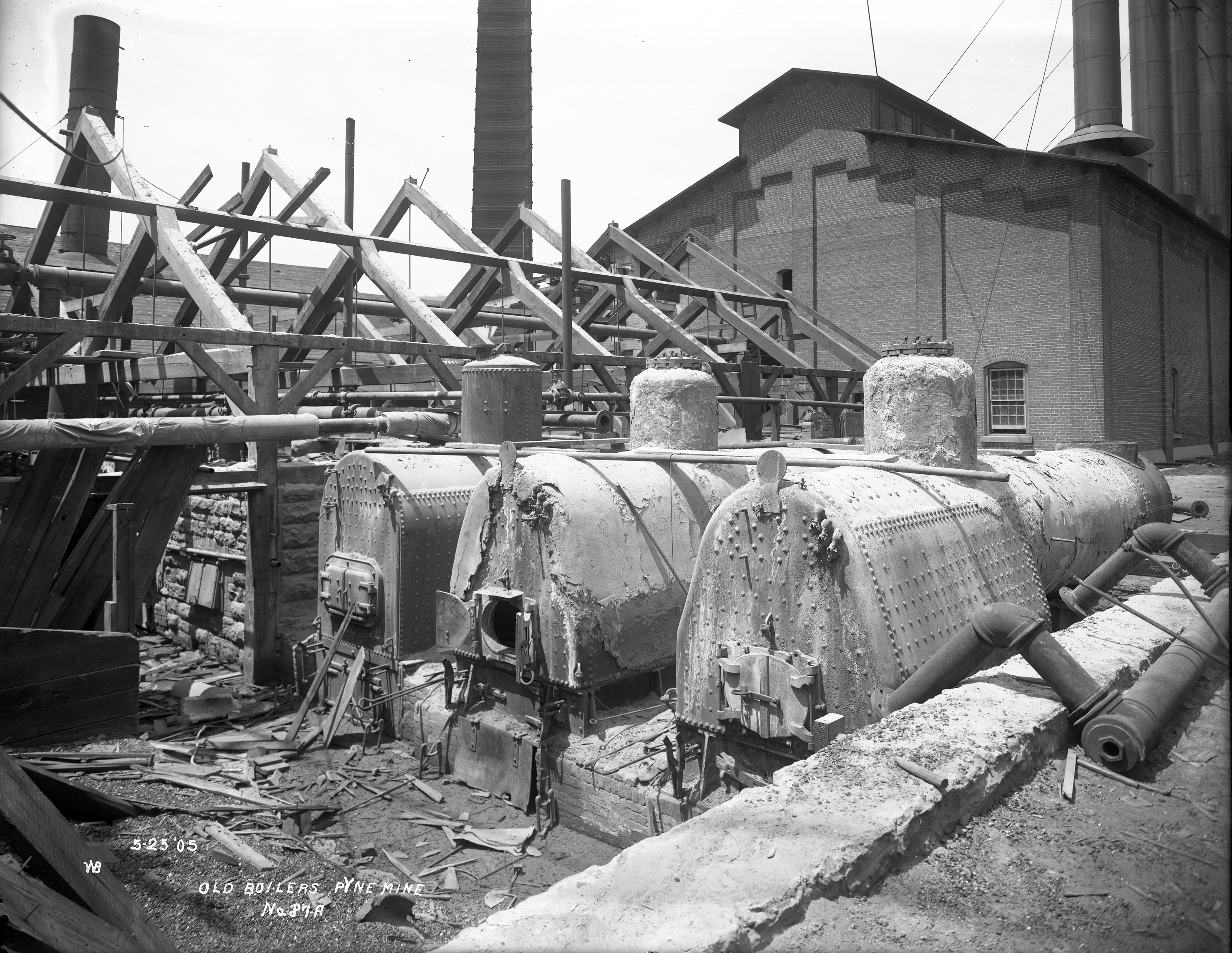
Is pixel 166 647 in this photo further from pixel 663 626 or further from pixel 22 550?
pixel 663 626

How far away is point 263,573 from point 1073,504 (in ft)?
27.8

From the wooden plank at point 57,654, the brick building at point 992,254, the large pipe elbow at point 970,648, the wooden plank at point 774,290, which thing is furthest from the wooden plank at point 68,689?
the brick building at point 992,254

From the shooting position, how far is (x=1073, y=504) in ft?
26.1

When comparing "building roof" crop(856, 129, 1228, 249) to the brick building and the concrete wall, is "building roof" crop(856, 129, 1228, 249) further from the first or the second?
the concrete wall

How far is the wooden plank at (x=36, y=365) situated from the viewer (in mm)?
7137

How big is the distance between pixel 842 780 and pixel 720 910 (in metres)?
1.01

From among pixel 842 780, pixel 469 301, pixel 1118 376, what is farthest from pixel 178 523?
pixel 1118 376

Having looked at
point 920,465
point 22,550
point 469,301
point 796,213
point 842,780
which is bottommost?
point 842,780

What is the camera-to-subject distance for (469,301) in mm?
13102

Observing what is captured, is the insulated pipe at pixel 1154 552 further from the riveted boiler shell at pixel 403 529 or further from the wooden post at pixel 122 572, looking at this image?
the wooden post at pixel 122 572

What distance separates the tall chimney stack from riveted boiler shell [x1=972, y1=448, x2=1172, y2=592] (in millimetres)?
15998

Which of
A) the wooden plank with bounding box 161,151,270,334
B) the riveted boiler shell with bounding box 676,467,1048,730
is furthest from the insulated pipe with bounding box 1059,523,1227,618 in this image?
the wooden plank with bounding box 161,151,270,334

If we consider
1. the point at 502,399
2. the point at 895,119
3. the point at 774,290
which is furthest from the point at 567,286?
the point at 895,119

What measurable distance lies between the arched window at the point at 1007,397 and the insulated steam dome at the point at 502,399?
1710 cm
